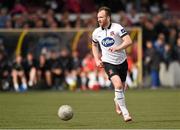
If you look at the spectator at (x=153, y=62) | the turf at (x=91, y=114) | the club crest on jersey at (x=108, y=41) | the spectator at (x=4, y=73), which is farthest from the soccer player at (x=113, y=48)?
the spectator at (x=153, y=62)

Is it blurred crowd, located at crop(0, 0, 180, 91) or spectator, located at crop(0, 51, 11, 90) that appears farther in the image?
blurred crowd, located at crop(0, 0, 180, 91)

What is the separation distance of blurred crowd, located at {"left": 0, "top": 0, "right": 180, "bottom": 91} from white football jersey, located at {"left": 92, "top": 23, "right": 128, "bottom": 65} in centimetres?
1491

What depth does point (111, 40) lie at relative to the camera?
1517 cm

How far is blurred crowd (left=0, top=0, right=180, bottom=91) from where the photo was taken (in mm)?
30609

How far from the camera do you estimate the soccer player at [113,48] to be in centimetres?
1488

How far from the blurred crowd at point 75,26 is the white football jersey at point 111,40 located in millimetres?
14909

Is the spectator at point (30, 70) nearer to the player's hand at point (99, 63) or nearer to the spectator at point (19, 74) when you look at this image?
the spectator at point (19, 74)

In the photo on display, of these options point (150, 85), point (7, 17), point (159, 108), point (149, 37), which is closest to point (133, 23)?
point (149, 37)

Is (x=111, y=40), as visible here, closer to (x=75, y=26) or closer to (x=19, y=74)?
(x=19, y=74)

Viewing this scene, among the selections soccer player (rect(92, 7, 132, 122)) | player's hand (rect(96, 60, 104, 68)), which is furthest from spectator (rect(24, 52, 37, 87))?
player's hand (rect(96, 60, 104, 68))

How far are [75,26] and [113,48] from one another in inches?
708

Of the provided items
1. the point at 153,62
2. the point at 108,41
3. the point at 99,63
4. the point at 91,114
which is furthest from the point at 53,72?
the point at 108,41

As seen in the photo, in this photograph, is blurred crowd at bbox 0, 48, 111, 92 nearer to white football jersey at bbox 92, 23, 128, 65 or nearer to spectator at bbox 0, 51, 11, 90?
spectator at bbox 0, 51, 11, 90

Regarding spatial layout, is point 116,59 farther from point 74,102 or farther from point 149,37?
point 149,37
